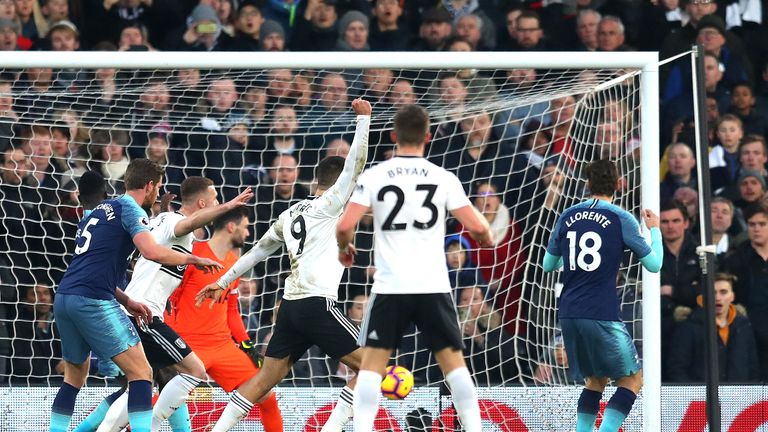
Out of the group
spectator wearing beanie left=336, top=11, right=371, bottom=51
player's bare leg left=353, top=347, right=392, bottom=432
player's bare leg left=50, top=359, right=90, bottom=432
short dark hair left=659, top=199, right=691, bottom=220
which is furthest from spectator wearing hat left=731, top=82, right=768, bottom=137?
player's bare leg left=50, top=359, right=90, bottom=432

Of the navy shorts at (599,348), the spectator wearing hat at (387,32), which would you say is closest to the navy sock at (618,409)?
the navy shorts at (599,348)

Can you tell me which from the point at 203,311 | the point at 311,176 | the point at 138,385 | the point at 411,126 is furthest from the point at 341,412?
the point at 311,176

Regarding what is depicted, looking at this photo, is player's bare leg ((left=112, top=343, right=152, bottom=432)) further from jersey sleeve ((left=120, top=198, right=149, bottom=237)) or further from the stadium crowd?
the stadium crowd

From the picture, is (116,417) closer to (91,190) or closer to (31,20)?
(91,190)

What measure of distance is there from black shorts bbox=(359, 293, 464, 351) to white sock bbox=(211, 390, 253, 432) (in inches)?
70.6

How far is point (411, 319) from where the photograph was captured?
712 centimetres

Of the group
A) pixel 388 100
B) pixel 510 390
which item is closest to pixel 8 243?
pixel 388 100

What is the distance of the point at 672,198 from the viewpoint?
38.8 feet

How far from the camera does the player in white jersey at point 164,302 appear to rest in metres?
8.90

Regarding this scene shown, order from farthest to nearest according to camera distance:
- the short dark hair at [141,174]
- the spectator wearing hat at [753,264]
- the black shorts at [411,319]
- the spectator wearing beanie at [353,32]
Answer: the spectator wearing beanie at [353,32] → the spectator wearing hat at [753,264] → the short dark hair at [141,174] → the black shorts at [411,319]

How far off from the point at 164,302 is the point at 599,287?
10.4ft

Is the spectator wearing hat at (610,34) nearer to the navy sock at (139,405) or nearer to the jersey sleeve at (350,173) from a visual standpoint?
the jersey sleeve at (350,173)

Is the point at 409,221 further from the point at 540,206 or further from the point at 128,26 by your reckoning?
the point at 128,26

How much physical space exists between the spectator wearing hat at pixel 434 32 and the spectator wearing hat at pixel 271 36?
1436mm
